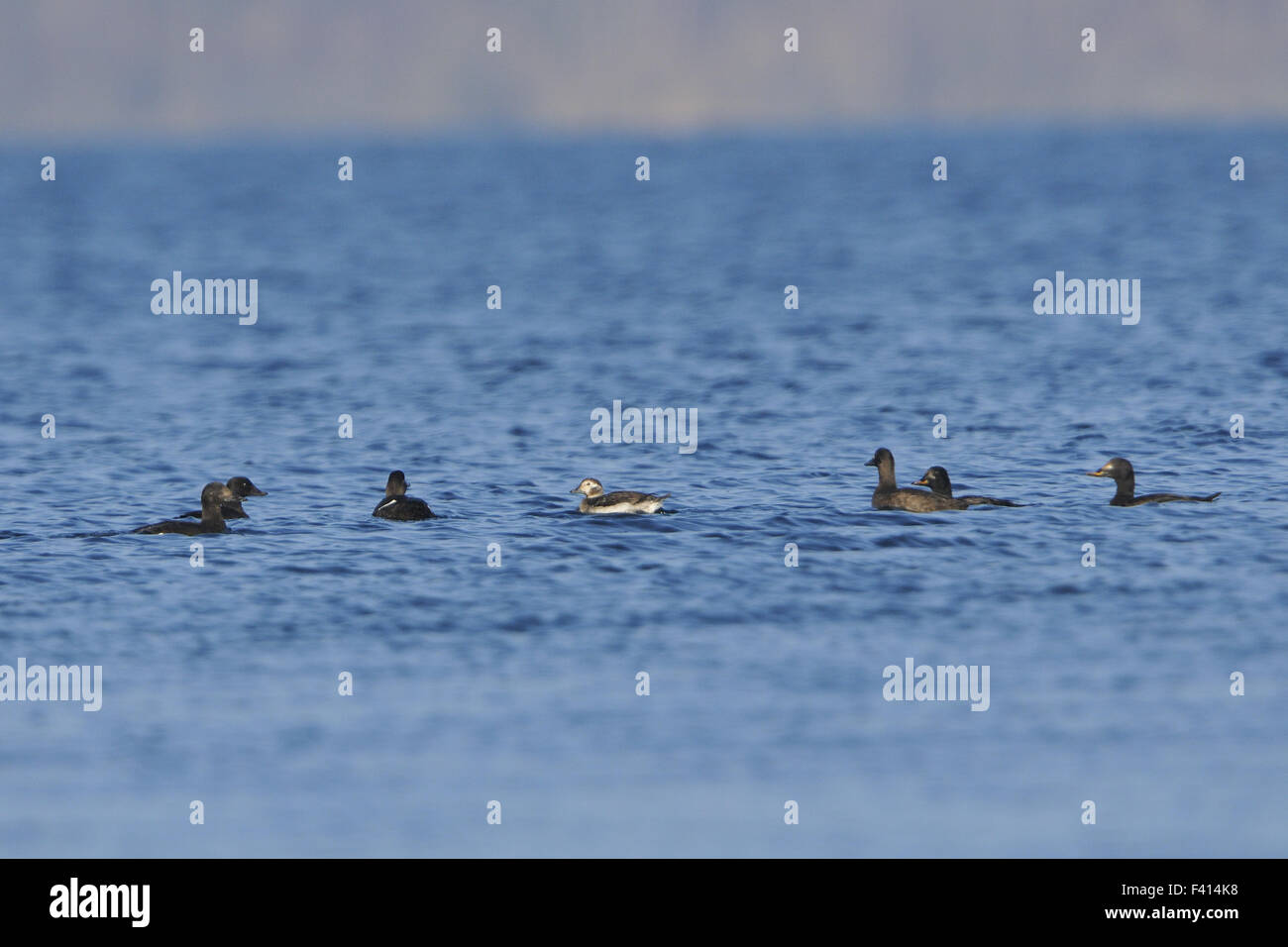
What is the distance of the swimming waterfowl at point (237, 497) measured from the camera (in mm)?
20086

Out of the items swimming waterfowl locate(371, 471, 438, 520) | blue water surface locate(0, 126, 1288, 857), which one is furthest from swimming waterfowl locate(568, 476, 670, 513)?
swimming waterfowl locate(371, 471, 438, 520)

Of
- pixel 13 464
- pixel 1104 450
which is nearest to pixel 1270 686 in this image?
pixel 1104 450

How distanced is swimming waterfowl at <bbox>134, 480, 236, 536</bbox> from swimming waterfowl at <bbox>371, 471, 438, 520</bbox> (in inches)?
67.5

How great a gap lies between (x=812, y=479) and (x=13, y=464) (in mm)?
10565

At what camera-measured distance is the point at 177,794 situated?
38.1 ft

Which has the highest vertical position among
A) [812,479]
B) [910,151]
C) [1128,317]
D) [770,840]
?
[910,151]

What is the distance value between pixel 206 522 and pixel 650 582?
5.25 metres

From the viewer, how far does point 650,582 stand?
17016mm

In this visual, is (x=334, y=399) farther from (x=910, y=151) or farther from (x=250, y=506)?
(x=910, y=151)

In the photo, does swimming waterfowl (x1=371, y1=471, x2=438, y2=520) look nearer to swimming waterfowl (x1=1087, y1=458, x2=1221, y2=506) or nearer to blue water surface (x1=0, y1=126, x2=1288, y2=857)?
blue water surface (x1=0, y1=126, x2=1288, y2=857)

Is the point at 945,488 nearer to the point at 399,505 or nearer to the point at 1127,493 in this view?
the point at 1127,493

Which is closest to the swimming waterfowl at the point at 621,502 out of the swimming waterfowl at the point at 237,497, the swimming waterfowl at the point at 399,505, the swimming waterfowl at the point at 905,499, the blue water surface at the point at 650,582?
the blue water surface at the point at 650,582

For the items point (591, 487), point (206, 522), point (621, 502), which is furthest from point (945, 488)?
point (206, 522)

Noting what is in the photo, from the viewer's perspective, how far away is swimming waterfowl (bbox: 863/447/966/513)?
19.8m
